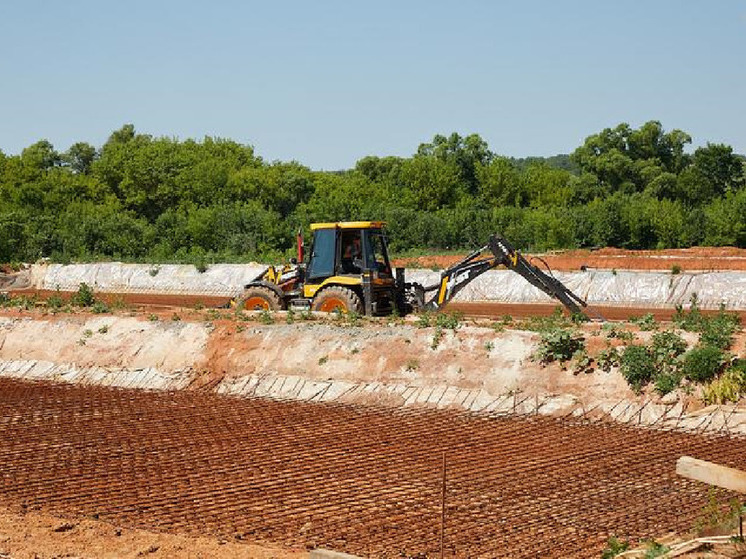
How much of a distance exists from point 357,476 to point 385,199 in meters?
→ 69.8

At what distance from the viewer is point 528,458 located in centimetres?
1598

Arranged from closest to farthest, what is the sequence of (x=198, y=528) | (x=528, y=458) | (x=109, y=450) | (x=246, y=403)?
(x=198, y=528)
(x=528, y=458)
(x=109, y=450)
(x=246, y=403)

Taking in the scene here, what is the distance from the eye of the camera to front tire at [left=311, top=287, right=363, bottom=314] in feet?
86.0

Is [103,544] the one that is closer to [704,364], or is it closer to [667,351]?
[704,364]

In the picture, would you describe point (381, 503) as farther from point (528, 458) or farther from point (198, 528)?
point (528, 458)

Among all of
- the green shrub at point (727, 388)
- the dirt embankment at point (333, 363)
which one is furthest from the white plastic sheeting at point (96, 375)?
the green shrub at point (727, 388)

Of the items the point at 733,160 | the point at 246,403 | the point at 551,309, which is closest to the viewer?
the point at 246,403

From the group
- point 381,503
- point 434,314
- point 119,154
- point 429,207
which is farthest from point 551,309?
point 119,154

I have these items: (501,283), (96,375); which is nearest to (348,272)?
(96,375)

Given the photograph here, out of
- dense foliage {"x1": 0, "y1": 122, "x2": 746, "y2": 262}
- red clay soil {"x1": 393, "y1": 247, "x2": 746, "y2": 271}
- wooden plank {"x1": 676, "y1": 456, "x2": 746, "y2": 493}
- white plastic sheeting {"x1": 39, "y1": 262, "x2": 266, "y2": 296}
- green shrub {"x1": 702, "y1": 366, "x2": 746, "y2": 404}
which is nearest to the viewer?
wooden plank {"x1": 676, "y1": 456, "x2": 746, "y2": 493}

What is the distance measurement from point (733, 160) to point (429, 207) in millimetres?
26551

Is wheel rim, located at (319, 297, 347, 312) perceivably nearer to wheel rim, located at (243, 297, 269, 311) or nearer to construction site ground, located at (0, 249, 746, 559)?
→ construction site ground, located at (0, 249, 746, 559)

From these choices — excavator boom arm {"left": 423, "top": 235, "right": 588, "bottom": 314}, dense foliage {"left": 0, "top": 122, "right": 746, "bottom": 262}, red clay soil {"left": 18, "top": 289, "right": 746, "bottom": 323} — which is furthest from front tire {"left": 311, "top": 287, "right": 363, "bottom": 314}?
dense foliage {"left": 0, "top": 122, "right": 746, "bottom": 262}

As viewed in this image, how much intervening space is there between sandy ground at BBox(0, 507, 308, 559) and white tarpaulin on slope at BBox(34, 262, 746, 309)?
25.7 meters
